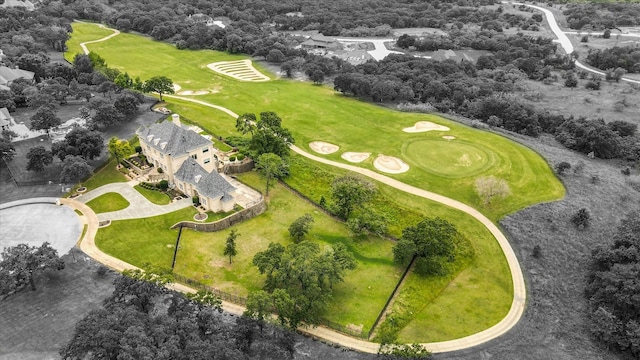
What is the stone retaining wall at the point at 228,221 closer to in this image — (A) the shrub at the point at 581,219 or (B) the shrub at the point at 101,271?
(B) the shrub at the point at 101,271

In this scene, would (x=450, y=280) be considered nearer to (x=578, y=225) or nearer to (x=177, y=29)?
(x=578, y=225)

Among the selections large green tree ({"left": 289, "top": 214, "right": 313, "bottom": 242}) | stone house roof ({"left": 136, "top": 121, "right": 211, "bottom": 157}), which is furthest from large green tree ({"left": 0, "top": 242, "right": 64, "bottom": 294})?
large green tree ({"left": 289, "top": 214, "right": 313, "bottom": 242})

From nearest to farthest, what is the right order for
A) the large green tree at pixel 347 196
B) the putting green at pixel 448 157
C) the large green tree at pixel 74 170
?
1. the large green tree at pixel 347 196
2. the large green tree at pixel 74 170
3. the putting green at pixel 448 157

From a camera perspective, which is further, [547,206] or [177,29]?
[177,29]

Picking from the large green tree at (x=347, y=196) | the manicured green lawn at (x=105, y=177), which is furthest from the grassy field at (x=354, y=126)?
the manicured green lawn at (x=105, y=177)

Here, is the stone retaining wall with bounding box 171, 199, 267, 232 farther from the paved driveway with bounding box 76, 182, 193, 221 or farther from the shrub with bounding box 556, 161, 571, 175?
the shrub with bounding box 556, 161, 571, 175

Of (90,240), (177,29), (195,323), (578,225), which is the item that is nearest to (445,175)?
(578,225)

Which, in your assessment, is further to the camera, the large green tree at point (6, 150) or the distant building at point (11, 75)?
the distant building at point (11, 75)
